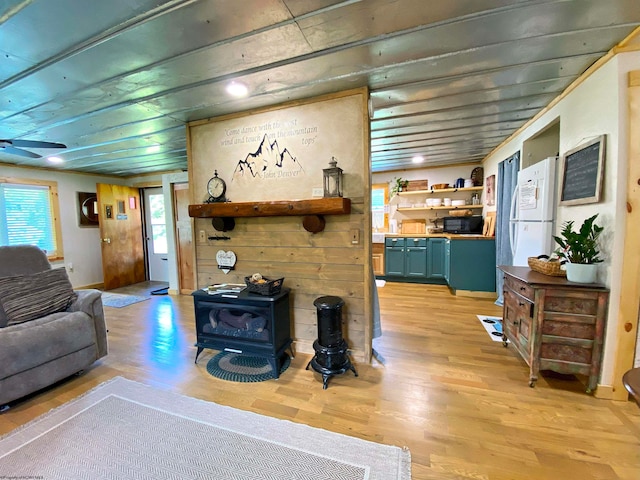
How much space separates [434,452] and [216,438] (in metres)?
1.25

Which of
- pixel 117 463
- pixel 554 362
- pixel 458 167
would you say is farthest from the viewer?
pixel 458 167

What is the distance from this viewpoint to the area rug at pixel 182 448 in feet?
4.50

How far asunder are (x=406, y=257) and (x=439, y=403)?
3.37m

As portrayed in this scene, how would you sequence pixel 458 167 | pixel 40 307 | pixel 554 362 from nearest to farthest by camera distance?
pixel 554 362, pixel 40 307, pixel 458 167

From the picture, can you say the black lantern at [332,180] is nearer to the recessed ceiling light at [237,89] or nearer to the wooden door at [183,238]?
the recessed ceiling light at [237,89]

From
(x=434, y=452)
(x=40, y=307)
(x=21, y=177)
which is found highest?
(x=21, y=177)

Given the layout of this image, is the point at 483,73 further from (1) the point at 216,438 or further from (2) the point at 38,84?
(2) the point at 38,84

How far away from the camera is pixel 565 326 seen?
6.26 feet

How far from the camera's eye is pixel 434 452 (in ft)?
4.86

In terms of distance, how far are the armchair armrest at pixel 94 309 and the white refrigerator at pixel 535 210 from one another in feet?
13.8

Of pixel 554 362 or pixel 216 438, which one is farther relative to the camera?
pixel 554 362

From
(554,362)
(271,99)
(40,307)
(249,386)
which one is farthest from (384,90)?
(40,307)

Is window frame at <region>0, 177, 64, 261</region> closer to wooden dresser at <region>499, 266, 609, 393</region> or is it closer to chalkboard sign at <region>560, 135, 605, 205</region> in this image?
wooden dresser at <region>499, 266, 609, 393</region>

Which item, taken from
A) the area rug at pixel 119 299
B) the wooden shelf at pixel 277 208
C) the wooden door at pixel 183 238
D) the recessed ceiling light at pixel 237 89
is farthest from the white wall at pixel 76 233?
the recessed ceiling light at pixel 237 89
